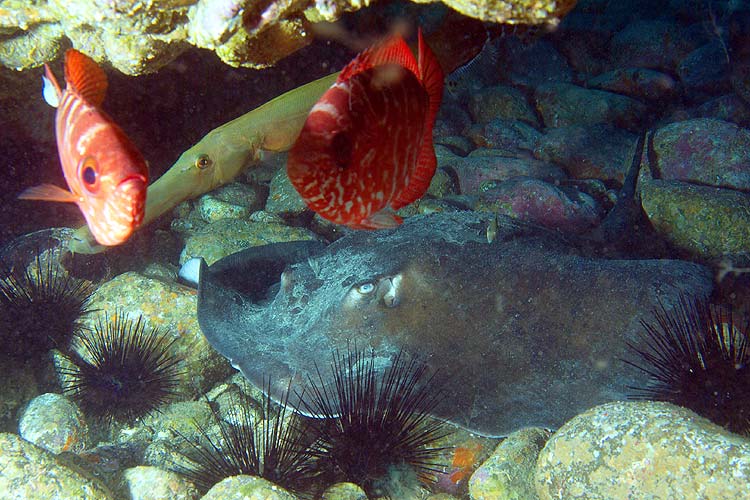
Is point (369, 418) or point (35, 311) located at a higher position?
point (35, 311)

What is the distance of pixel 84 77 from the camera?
1918 millimetres

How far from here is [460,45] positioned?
4902mm

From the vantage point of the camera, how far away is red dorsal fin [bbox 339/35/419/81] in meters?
A: 1.93

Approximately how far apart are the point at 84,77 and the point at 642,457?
3.69 meters

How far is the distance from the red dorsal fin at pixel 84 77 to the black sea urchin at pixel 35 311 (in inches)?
→ 165

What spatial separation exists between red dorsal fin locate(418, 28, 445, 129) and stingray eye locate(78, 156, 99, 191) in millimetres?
1431

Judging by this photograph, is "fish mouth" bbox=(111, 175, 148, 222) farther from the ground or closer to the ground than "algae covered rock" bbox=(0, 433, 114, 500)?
farther from the ground

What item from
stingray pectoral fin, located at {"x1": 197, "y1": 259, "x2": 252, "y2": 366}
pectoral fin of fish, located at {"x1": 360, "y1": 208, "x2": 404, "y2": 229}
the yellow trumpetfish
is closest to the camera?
pectoral fin of fish, located at {"x1": 360, "y1": 208, "x2": 404, "y2": 229}

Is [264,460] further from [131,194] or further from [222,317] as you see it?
[131,194]

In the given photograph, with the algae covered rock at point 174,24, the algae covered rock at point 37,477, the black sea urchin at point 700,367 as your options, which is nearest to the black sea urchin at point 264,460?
the algae covered rock at point 37,477

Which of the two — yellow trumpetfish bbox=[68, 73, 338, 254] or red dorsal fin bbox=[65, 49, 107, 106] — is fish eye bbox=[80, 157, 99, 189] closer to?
red dorsal fin bbox=[65, 49, 107, 106]

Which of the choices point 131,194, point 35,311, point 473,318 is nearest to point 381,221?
point 131,194

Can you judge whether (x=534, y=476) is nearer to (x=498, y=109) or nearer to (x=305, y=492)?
(x=305, y=492)

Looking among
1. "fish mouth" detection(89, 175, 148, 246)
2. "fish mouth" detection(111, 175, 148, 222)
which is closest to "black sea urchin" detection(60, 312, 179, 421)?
"fish mouth" detection(89, 175, 148, 246)
